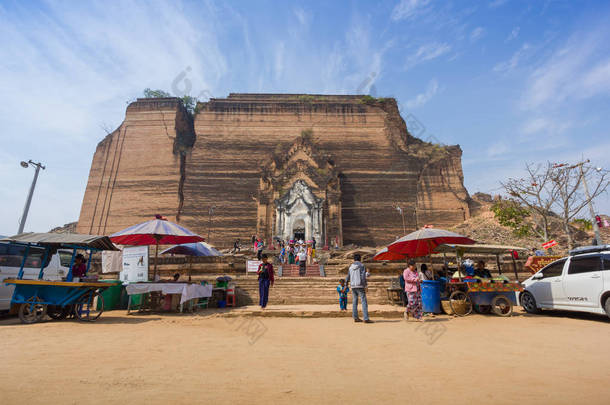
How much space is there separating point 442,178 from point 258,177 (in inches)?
646

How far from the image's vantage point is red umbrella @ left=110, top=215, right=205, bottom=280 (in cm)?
853

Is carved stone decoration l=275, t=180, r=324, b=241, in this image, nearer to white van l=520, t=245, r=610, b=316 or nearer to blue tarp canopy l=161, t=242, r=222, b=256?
blue tarp canopy l=161, t=242, r=222, b=256

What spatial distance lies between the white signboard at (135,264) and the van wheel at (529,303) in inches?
406

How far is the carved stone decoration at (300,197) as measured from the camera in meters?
25.0

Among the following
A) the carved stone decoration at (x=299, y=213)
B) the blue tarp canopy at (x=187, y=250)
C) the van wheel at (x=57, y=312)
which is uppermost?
the carved stone decoration at (x=299, y=213)

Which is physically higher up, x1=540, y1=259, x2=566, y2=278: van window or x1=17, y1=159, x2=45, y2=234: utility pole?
x1=17, y1=159, x2=45, y2=234: utility pole

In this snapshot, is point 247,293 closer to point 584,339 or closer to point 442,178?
point 584,339

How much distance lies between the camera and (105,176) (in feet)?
94.8

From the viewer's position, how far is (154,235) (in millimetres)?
8883

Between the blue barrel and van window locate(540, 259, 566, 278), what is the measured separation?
277 cm

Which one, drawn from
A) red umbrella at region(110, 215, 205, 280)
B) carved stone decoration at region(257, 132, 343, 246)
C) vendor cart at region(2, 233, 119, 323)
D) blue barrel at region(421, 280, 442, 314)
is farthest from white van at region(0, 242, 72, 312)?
carved stone decoration at region(257, 132, 343, 246)

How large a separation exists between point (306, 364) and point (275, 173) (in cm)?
2421

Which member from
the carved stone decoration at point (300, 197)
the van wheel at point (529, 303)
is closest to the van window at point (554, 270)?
the van wheel at point (529, 303)

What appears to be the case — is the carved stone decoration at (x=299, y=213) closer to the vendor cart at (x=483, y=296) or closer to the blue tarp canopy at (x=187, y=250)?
the blue tarp canopy at (x=187, y=250)
